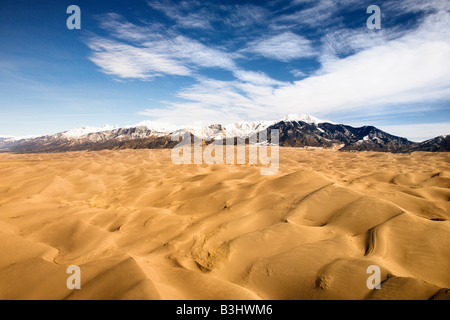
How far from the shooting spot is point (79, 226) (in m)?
6.01

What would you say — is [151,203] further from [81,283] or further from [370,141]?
[370,141]

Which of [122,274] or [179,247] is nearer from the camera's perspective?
[122,274]

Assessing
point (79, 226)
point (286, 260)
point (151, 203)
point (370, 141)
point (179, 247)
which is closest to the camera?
point (286, 260)

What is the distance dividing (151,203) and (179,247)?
478 cm

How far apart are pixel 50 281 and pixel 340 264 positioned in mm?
4945

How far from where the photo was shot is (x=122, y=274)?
3.42 meters
